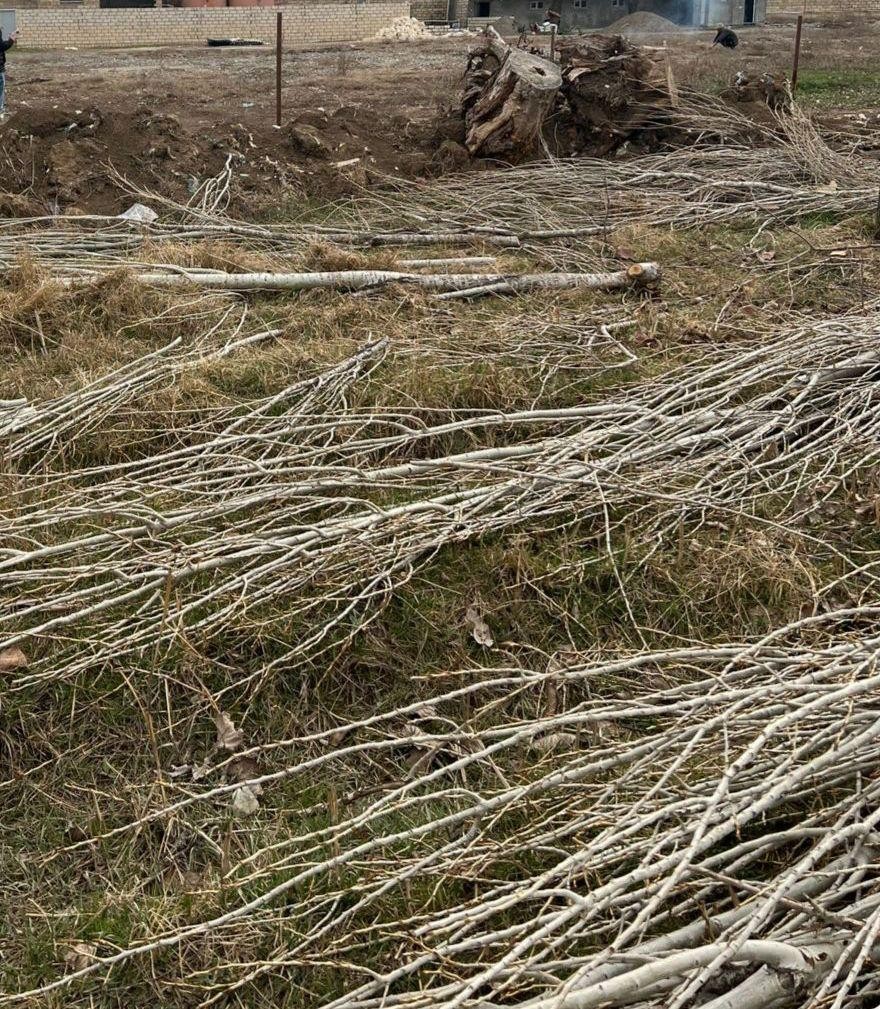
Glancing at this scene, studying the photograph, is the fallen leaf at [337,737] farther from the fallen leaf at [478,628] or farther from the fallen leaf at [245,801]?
the fallen leaf at [478,628]

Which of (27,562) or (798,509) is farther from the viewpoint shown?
(798,509)

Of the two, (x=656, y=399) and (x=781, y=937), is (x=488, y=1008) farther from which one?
(x=656, y=399)

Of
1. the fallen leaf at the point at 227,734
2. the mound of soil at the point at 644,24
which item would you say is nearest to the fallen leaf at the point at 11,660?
the fallen leaf at the point at 227,734

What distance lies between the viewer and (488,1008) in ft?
7.88

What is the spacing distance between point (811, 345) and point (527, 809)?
9.68 ft

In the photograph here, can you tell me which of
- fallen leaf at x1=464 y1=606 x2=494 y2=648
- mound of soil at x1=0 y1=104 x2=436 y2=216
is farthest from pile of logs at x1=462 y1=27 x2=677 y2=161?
fallen leaf at x1=464 y1=606 x2=494 y2=648

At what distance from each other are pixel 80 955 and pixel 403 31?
83.1 ft

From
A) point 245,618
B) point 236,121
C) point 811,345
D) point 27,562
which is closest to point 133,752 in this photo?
point 245,618

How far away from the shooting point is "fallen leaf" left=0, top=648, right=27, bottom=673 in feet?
11.7

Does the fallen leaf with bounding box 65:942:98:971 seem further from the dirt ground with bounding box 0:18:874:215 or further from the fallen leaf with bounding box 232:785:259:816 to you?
the dirt ground with bounding box 0:18:874:215

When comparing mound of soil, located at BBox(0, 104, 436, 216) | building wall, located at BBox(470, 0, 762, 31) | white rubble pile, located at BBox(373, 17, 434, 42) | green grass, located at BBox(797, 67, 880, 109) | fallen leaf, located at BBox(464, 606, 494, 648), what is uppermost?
building wall, located at BBox(470, 0, 762, 31)

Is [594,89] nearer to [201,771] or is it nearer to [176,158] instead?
[176,158]

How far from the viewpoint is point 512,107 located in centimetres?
984

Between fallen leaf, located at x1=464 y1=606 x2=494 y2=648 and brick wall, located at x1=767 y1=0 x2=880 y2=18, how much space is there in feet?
98.8
